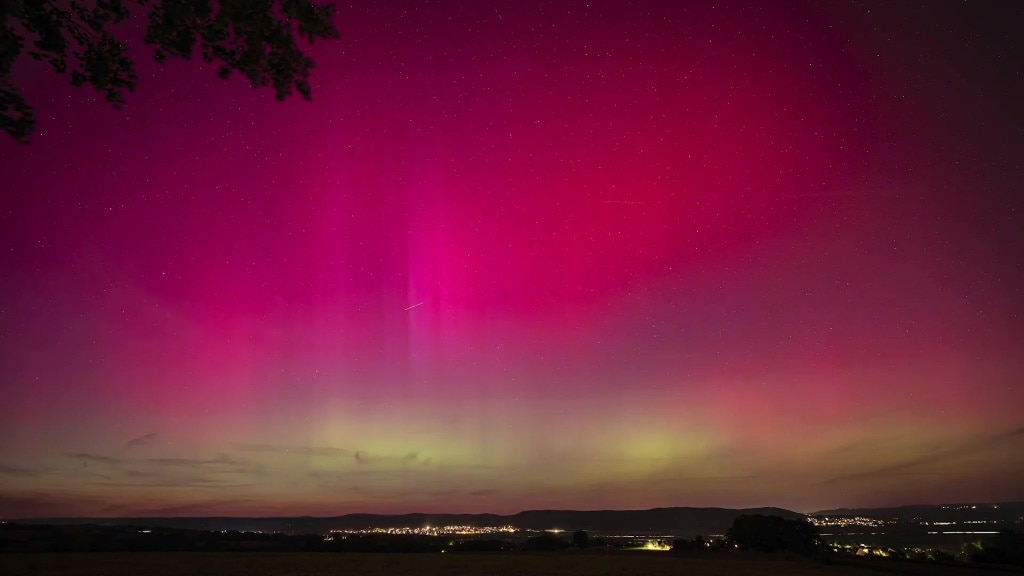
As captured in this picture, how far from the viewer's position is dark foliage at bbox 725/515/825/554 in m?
70.9

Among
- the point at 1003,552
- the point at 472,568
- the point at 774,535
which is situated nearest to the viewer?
the point at 472,568

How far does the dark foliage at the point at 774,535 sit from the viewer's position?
70938mm

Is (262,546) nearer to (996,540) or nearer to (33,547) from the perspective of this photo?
(33,547)

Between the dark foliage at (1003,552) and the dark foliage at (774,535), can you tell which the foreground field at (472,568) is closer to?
the dark foliage at (1003,552)

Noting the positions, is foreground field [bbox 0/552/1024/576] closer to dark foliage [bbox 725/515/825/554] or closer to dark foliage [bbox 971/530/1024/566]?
dark foliage [bbox 971/530/1024/566]

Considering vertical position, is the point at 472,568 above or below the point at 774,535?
above

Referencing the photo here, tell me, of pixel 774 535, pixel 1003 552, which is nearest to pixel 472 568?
pixel 774 535

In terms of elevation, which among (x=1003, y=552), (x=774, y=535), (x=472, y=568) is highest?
(x=472, y=568)

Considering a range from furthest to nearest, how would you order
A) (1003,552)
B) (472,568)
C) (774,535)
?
(774,535) → (1003,552) → (472,568)

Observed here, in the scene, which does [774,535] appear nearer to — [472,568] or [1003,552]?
[1003,552]

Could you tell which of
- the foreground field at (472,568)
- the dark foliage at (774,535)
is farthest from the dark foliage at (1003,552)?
the dark foliage at (774,535)

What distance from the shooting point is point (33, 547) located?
7481 cm

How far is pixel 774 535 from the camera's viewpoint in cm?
7369

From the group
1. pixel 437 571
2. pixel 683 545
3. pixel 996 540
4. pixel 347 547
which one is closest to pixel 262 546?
pixel 347 547
